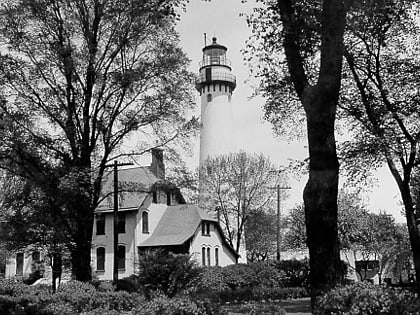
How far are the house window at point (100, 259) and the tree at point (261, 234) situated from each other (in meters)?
13.5

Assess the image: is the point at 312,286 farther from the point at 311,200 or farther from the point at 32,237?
the point at 32,237

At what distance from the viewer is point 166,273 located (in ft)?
68.0

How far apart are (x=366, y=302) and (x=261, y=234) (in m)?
46.9

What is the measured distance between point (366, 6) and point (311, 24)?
1.16 meters

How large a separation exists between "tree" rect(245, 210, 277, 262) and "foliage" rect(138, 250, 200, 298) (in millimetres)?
27503

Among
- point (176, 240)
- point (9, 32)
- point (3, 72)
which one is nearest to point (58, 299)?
point (3, 72)

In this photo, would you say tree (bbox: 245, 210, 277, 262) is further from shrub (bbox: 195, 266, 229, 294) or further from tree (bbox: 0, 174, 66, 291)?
tree (bbox: 0, 174, 66, 291)

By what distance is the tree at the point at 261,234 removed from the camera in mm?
49406

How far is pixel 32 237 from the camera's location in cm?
2103

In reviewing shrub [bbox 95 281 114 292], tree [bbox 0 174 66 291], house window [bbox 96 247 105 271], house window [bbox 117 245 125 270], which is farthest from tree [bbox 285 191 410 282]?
tree [bbox 0 174 66 291]

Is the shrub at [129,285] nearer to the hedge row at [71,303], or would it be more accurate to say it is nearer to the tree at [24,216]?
the tree at [24,216]

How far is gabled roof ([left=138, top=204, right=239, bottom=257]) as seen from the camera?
41562mm

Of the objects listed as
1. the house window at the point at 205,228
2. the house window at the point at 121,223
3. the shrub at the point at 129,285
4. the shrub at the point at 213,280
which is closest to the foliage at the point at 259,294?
the shrub at the point at 213,280

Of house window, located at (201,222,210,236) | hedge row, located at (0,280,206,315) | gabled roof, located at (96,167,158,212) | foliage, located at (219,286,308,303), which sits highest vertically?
gabled roof, located at (96,167,158,212)
